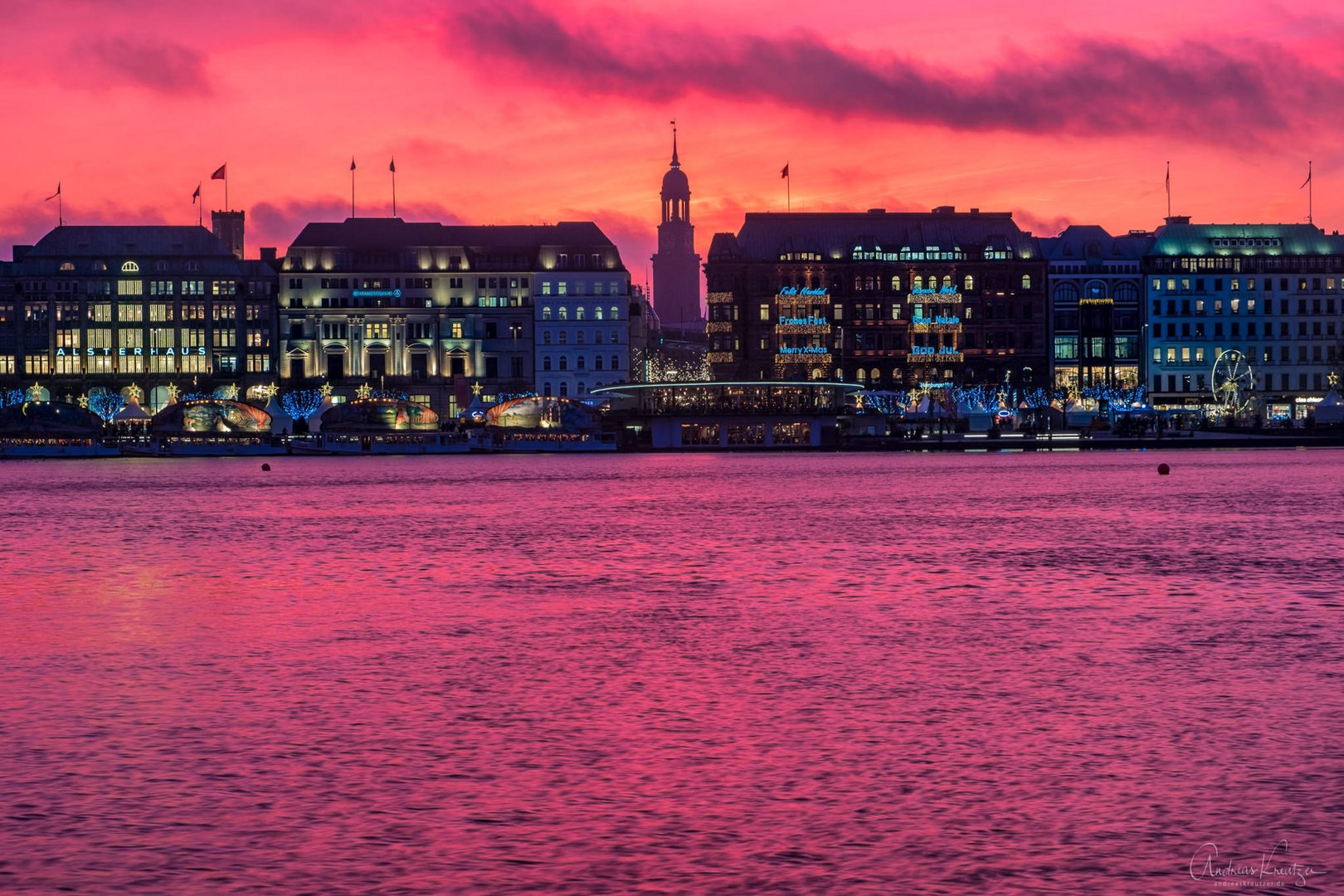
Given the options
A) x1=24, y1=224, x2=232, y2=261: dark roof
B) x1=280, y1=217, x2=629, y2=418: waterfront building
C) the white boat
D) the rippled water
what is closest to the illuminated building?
x1=24, y1=224, x2=232, y2=261: dark roof

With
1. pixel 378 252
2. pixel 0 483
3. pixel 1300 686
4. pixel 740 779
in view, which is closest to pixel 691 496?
pixel 0 483

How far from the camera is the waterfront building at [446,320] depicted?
197 meters

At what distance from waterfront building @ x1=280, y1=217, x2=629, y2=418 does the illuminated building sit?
7.85 metres

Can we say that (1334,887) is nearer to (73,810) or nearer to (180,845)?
(180,845)

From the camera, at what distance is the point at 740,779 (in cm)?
1838

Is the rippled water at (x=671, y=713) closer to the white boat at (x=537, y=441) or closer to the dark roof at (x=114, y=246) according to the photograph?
the white boat at (x=537, y=441)

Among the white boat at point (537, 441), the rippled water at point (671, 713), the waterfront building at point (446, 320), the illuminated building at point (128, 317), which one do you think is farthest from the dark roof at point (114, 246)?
the rippled water at point (671, 713)

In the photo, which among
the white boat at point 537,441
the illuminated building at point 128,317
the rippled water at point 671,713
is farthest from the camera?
the illuminated building at point 128,317

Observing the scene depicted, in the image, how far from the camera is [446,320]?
651ft

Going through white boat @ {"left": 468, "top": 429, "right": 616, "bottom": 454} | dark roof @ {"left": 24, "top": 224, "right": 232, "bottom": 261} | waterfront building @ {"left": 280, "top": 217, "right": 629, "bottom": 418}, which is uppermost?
dark roof @ {"left": 24, "top": 224, "right": 232, "bottom": 261}

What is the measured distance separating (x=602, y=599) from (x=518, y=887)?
22.1 m

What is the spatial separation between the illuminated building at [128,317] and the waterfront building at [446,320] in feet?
25.8

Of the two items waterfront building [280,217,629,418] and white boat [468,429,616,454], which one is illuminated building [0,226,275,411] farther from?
white boat [468,429,616,454]

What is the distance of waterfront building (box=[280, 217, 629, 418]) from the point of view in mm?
197375
